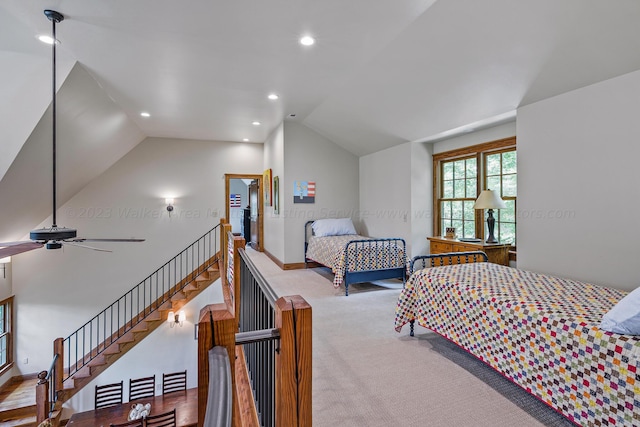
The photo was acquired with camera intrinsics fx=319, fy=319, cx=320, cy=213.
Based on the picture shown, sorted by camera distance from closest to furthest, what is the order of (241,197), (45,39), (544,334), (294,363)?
(294,363) < (544,334) < (45,39) < (241,197)

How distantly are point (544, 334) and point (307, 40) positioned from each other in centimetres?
307

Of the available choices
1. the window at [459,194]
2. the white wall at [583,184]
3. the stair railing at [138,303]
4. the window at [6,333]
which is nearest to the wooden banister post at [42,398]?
the stair railing at [138,303]

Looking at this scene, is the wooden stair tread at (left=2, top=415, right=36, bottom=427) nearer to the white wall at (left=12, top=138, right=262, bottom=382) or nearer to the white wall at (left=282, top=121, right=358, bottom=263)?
the white wall at (left=12, top=138, right=262, bottom=382)

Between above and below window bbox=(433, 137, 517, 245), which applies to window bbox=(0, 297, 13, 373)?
below

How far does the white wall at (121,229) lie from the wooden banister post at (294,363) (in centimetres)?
690

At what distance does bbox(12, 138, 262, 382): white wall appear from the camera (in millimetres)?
6395

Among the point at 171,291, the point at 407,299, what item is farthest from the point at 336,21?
the point at 171,291

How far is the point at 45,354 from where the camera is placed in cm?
643

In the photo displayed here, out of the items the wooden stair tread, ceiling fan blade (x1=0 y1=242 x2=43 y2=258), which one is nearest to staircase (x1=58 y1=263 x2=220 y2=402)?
the wooden stair tread

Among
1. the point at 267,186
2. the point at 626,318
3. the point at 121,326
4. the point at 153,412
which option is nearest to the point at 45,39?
the point at 267,186

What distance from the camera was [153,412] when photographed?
18.0 feet

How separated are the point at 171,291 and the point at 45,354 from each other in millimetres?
2565

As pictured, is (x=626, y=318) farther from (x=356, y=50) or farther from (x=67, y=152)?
(x=67, y=152)

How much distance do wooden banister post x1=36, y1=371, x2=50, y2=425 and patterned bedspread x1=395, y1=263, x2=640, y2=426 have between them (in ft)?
19.4
